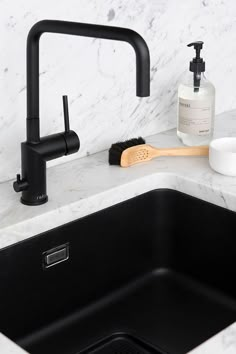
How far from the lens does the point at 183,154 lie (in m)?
1.42

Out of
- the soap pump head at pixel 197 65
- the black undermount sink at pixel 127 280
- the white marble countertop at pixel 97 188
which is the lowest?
the black undermount sink at pixel 127 280

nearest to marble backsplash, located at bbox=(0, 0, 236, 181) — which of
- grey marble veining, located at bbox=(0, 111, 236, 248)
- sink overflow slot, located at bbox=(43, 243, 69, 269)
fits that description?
grey marble veining, located at bbox=(0, 111, 236, 248)

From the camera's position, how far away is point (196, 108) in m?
1.41

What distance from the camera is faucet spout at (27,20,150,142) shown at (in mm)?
989

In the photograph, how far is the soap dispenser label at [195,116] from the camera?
1413mm

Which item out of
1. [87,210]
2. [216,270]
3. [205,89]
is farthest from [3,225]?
[205,89]

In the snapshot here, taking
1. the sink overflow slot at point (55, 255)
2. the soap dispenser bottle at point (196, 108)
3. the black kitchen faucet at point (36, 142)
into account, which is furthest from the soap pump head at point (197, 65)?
the sink overflow slot at point (55, 255)

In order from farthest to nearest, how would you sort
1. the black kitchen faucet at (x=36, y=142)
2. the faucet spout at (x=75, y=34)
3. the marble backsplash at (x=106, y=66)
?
the marble backsplash at (x=106, y=66), the black kitchen faucet at (x=36, y=142), the faucet spout at (x=75, y=34)

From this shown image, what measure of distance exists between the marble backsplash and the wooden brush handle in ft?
0.34

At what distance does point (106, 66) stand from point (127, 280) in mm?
414

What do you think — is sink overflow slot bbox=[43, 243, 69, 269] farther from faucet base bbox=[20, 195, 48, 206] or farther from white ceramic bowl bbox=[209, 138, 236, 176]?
white ceramic bowl bbox=[209, 138, 236, 176]

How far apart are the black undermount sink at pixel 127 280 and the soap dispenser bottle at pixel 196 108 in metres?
0.16

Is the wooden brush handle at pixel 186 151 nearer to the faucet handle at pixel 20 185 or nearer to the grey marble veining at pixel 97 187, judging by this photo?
the grey marble veining at pixel 97 187

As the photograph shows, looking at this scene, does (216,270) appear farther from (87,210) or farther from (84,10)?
(84,10)
